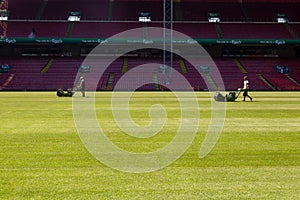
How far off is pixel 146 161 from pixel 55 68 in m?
53.8

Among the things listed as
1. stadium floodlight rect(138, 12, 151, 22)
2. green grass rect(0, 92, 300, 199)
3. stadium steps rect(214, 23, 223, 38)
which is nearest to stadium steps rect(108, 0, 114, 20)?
stadium floodlight rect(138, 12, 151, 22)

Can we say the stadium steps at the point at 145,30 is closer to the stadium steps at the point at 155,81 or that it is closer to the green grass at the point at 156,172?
the stadium steps at the point at 155,81

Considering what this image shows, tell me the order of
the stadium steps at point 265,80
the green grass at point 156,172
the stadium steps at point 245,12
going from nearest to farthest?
the green grass at point 156,172
the stadium steps at point 265,80
the stadium steps at point 245,12

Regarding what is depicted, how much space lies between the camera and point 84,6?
7262 centimetres

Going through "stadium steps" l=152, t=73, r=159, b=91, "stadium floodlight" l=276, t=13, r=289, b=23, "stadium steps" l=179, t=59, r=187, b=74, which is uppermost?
"stadium floodlight" l=276, t=13, r=289, b=23

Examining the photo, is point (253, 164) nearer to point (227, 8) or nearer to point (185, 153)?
point (185, 153)

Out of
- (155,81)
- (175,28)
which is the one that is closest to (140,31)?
(175,28)

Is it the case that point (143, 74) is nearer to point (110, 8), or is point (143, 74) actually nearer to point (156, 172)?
point (110, 8)

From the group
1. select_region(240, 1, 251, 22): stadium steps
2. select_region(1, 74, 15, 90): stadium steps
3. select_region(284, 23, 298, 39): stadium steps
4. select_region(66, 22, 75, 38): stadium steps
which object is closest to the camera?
select_region(1, 74, 15, 90): stadium steps

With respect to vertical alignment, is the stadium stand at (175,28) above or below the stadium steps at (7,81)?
above

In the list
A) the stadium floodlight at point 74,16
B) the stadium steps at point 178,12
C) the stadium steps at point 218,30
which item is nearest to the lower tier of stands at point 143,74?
the stadium steps at point 218,30

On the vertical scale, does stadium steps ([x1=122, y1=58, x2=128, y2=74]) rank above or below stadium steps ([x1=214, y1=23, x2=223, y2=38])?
below

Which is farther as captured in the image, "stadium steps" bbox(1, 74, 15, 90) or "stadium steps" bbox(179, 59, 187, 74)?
"stadium steps" bbox(179, 59, 187, 74)

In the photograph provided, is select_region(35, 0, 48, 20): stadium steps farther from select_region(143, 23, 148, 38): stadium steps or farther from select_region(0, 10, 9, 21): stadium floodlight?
select_region(143, 23, 148, 38): stadium steps
